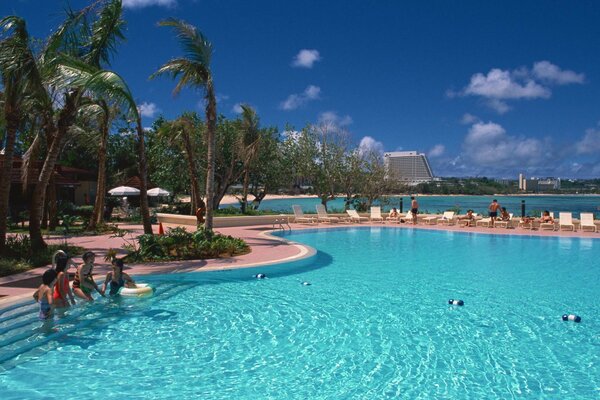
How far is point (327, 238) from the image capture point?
18.0 meters

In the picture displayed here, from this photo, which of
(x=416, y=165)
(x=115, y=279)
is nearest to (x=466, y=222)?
(x=115, y=279)

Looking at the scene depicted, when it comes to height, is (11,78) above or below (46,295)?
above

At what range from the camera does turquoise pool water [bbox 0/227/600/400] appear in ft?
16.1

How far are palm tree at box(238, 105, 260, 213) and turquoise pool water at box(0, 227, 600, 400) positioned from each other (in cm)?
1391

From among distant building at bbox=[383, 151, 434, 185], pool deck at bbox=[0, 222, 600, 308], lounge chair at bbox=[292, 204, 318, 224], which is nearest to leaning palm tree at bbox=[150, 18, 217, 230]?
pool deck at bbox=[0, 222, 600, 308]

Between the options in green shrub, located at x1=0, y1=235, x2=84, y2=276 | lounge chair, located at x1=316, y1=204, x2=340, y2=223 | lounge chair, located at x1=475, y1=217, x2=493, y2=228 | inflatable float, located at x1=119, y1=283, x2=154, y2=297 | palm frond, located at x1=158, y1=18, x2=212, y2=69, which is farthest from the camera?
lounge chair, located at x1=316, y1=204, x2=340, y2=223

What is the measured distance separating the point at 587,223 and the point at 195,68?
18.0 metres

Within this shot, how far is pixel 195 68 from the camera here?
12547 mm

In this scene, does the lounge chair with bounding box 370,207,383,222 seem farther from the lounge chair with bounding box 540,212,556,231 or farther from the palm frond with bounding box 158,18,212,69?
the palm frond with bounding box 158,18,212,69

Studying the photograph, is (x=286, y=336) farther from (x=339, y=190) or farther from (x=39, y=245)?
(x=339, y=190)

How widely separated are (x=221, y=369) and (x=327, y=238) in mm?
12869

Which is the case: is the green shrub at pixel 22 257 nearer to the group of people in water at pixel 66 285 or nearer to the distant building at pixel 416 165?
the group of people in water at pixel 66 285

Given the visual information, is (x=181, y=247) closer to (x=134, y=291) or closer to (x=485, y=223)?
(x=134, y=291)

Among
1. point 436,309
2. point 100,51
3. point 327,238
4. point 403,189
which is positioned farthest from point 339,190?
point 436,309
